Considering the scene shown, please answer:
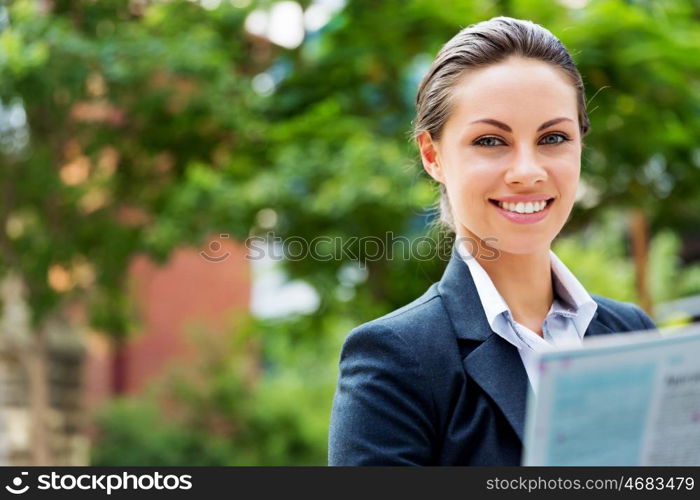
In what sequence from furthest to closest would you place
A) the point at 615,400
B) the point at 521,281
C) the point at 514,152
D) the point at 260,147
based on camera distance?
the point at 260,147 → the point at 521,281 → the point at 514,152 → the point at 615,400

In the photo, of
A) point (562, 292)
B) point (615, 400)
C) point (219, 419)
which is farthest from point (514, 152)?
point (219, 419)

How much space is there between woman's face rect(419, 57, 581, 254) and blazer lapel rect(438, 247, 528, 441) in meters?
0.09

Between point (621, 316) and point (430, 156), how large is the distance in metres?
0.46

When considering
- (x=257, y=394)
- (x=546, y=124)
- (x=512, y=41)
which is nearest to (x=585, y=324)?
(x=546, y=124)

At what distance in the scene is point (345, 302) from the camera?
9.12 meters

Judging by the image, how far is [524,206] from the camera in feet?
5.66

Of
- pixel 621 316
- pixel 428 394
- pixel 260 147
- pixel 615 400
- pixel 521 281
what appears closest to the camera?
pixel 615 400

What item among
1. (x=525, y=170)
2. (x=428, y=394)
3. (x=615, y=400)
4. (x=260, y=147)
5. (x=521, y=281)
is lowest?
(x=615, y=400)

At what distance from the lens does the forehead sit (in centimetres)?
168

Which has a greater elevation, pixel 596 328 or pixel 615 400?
pixel 596 328

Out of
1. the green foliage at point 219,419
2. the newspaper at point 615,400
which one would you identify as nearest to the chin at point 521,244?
the newspaper at point 615,400

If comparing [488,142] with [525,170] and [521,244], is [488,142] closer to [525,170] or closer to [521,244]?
[525,170]
